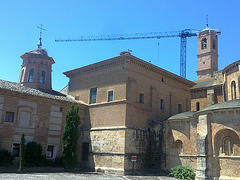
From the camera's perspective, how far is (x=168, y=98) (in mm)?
30359

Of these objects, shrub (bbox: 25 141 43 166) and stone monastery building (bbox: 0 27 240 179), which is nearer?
stone monastery building (bbox: 0 27 240 179)

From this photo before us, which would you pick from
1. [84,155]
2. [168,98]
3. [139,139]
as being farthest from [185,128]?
[84,155]

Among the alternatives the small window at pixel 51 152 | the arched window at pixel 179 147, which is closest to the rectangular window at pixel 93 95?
the small window at pixel 51 152

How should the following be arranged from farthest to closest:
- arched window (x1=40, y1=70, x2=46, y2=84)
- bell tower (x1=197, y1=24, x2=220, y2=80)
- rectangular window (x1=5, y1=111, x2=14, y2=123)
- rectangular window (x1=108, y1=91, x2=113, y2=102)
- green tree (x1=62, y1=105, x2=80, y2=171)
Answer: bell tower (x1=197, y1=24, x2=220, y2=80) → arched window (x1=40, y1=70, x2=46, y2=84) → rectangular window (x1=108, y1=91, x2=113, y2=102) → green tree (x1=62, y1=105, x2=80, y2=171) → rectangular window (x1=5, y1=111, x2=14, y2=123)

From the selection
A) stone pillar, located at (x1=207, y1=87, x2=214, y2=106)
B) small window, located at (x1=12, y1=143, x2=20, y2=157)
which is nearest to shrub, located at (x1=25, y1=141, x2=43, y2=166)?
small window, located at (x1=12, y1=143, x2=20, y2=157)

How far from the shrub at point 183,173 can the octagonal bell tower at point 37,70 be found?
18242 mm

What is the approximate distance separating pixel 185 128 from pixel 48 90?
56.0ft

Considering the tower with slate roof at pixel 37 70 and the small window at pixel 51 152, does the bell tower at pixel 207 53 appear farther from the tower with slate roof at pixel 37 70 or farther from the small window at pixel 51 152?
the small window at pixel 51 152

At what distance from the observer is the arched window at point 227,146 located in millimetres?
19016

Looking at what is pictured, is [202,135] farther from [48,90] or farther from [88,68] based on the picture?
[48,90]

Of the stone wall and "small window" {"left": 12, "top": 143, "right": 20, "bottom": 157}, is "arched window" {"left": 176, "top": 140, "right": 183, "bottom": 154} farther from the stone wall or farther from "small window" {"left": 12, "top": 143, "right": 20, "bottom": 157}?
"small window" {"left": 12, "top": 143, "right": 20, "bottom": 157}

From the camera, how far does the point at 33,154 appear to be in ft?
78.8

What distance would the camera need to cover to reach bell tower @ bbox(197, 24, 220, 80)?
5043 centimetres

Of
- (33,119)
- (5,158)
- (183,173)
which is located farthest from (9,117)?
(183,173)
